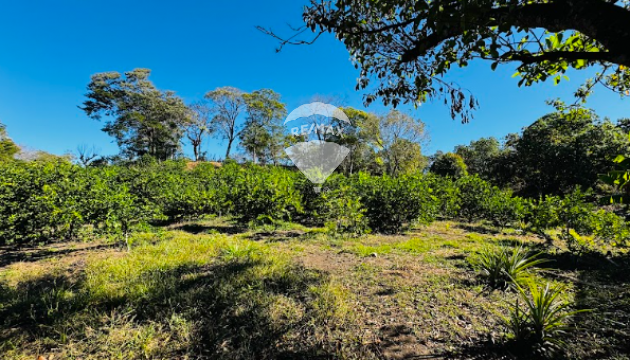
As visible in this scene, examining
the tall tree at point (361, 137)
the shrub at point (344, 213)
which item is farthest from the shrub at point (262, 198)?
the tall tree at point (361, 137)

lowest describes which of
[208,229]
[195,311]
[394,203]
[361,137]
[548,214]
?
[195,311]

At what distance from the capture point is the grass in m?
2.10

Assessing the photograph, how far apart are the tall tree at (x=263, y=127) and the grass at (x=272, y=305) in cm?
2591

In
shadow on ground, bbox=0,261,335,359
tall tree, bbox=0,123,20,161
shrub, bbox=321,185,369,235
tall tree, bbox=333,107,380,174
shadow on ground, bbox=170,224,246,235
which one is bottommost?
shadow on ground, bbox=0,261,335,359

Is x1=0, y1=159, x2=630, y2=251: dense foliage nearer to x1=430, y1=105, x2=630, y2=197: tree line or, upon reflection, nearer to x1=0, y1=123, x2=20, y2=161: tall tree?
x1=430, y1=105, x2=630, y2=197: tree line

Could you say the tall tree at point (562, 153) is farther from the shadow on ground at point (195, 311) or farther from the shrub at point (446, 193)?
the shadow on ground at point (195, 311)

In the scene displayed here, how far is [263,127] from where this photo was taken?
3006cm

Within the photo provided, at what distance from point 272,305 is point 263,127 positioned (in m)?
29.0

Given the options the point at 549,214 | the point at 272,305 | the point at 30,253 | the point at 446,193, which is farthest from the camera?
the point at 446,193

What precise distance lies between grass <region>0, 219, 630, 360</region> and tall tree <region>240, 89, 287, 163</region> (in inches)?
1020

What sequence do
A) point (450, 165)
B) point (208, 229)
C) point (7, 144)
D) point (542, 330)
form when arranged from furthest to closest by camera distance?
point (450, 165) → point (7, 144) → point (208, 229) → point (542, 330)

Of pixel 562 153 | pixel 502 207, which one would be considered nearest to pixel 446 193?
pixel 502 207

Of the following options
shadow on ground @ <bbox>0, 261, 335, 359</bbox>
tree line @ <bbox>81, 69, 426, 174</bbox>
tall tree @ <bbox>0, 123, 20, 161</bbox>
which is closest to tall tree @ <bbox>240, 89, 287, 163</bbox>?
tree line @ <bbox>81, 69, 426, 174</bbox>

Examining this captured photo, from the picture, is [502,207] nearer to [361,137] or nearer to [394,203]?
[394,203]
